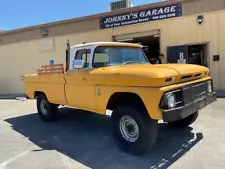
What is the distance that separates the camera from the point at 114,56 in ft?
17.6

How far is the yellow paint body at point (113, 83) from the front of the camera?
3.83 metres

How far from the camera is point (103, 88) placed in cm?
475

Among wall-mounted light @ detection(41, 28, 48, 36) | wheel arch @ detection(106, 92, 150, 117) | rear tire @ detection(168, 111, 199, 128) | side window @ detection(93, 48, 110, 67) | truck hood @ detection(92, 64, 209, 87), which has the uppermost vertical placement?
wall-mounted light @ detection(41, 28, 48, 36)

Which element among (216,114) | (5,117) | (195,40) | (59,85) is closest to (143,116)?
(59,85)

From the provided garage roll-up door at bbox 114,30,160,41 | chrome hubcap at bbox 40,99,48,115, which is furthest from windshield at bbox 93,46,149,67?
garage roll-up door at bbox 114,30,160,41

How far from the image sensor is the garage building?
10945mm

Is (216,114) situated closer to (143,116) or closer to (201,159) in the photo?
(201,159)

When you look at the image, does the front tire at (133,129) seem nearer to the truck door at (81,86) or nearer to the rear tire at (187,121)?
the truck door at (81,86)

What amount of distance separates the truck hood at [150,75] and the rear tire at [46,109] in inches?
111

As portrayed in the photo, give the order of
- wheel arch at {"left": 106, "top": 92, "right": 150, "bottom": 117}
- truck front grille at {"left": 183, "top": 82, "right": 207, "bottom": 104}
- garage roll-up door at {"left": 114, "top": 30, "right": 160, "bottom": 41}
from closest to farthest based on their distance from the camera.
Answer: truck front grille at {"left": 183, "top": 82, "right": 207, "bottom": 104} → wheel arch at {"left": 106, "top": 92, "right": 150, "bottom": 117} → garage roll-up door at {"left": 114, "top": 30, "right": 160, "bottom": 41}

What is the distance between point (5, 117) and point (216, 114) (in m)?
7.10

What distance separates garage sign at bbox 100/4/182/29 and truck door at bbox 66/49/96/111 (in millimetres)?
7230

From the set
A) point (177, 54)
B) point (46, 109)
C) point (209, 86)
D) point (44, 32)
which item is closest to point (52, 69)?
point (46, 109)

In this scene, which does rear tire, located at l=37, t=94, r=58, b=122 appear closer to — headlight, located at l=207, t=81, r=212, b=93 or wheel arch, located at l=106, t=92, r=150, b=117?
wheel arch, located at l=106, t=92, r=150, b=117
